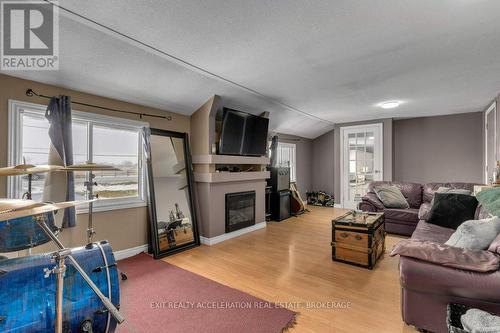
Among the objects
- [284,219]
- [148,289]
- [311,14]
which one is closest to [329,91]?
[311,14]

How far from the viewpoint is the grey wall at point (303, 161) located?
7.27 m

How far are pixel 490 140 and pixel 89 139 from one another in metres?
6.62

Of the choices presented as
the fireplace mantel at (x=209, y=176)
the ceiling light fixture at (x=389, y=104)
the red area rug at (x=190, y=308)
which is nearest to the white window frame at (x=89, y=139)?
the fireplace mantel at (x=209, y=176)

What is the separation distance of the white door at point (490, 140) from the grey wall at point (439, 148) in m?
0.40

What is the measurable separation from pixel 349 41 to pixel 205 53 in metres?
1.50

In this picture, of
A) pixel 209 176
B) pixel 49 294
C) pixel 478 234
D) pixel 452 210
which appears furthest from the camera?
pixel 209 176

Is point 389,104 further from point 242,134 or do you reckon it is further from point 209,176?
point 209,176

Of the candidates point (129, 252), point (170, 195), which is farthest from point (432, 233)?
point (129, 252)

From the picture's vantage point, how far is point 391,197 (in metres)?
4.39

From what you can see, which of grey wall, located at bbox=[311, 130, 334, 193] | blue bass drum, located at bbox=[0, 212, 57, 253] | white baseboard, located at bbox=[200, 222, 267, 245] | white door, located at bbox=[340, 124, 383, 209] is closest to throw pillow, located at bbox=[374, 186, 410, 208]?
white door, located at bbox=[340, 124, 383, 209]

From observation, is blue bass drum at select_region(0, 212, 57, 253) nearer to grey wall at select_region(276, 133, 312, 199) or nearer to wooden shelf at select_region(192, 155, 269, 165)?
wooden shelf at select_region(192, 155, 269, 165)

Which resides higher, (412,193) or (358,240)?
(412,193)

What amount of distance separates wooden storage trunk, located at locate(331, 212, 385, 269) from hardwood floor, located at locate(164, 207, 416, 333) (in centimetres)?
12

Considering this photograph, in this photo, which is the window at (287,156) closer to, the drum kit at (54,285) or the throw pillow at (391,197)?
the throw pillow at (391,197)
